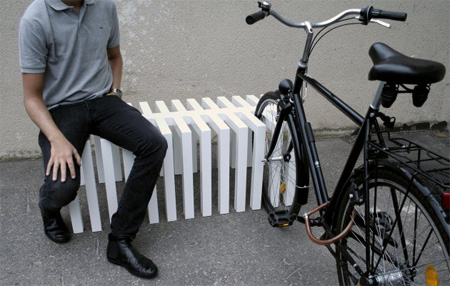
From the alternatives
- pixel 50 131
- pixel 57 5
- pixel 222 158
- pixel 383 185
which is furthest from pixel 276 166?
pixel 57 5

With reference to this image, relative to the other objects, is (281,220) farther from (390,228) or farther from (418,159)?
(418,159)

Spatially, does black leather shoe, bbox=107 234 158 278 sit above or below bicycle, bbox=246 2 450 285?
below

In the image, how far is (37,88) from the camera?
6.89ft

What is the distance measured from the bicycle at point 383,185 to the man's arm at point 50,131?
3.80 ft

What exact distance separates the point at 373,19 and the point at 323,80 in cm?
187

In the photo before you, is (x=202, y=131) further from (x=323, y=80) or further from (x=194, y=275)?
(x=323, y=80)

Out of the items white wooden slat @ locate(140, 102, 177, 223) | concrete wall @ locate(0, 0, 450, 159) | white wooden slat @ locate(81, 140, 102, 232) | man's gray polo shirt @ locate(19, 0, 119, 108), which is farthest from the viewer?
concrete wall @ locate(0, 0, 450, 159)

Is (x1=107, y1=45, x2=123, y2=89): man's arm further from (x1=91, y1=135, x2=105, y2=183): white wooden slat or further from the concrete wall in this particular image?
the concrete wall

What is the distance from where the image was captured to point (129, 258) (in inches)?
86.1

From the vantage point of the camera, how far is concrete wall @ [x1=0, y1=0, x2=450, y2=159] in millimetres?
3283

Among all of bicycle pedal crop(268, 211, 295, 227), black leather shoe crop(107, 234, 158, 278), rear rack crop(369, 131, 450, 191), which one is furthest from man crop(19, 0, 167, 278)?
rear rack crop(369, 131, 450, 191)

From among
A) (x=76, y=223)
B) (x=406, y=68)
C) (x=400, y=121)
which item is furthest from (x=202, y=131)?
(x=400, y=121)

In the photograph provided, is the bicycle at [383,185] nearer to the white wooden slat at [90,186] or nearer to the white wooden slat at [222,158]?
the white wooden slat at [222,158]

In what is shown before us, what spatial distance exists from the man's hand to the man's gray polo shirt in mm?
301
